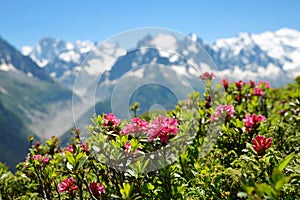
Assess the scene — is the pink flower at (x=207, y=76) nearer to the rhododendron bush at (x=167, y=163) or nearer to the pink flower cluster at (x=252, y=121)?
the rhododendron bush at (x=167, y=163)

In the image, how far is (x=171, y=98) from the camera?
4277mm

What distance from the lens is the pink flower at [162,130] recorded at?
10.2 feet

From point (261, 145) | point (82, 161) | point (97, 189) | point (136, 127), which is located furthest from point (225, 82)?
point (82, 161)

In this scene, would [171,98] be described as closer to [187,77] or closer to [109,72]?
[187,77]

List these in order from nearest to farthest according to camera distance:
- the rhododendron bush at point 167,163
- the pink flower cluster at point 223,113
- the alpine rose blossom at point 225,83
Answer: the rhododendron bush at point 167,163 < the pink flower cluster at point 223,113 < the alpine rose blossom at point 225,83

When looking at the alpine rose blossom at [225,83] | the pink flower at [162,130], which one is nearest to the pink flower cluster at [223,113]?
the pink flower at [162,130]

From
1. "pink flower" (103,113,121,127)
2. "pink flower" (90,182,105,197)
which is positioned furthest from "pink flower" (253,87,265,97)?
"pink flower" (90,182,105,197)

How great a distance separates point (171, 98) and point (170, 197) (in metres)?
1.62

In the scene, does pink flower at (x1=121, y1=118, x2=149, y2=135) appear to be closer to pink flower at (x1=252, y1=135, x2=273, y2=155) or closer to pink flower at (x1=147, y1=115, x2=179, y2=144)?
pink flower at (x1=147, y1=115, x2=179, y2=144)

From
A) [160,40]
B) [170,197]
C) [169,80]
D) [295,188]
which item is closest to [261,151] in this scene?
[295,188]

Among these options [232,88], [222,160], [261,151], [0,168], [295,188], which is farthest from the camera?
[232,88]

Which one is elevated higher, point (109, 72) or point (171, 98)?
point (109, 72)

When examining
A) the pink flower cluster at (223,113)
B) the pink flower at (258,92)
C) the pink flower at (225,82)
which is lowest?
the pink flower cluster at (223,113)

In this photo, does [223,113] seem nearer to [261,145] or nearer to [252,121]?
[252,121]
